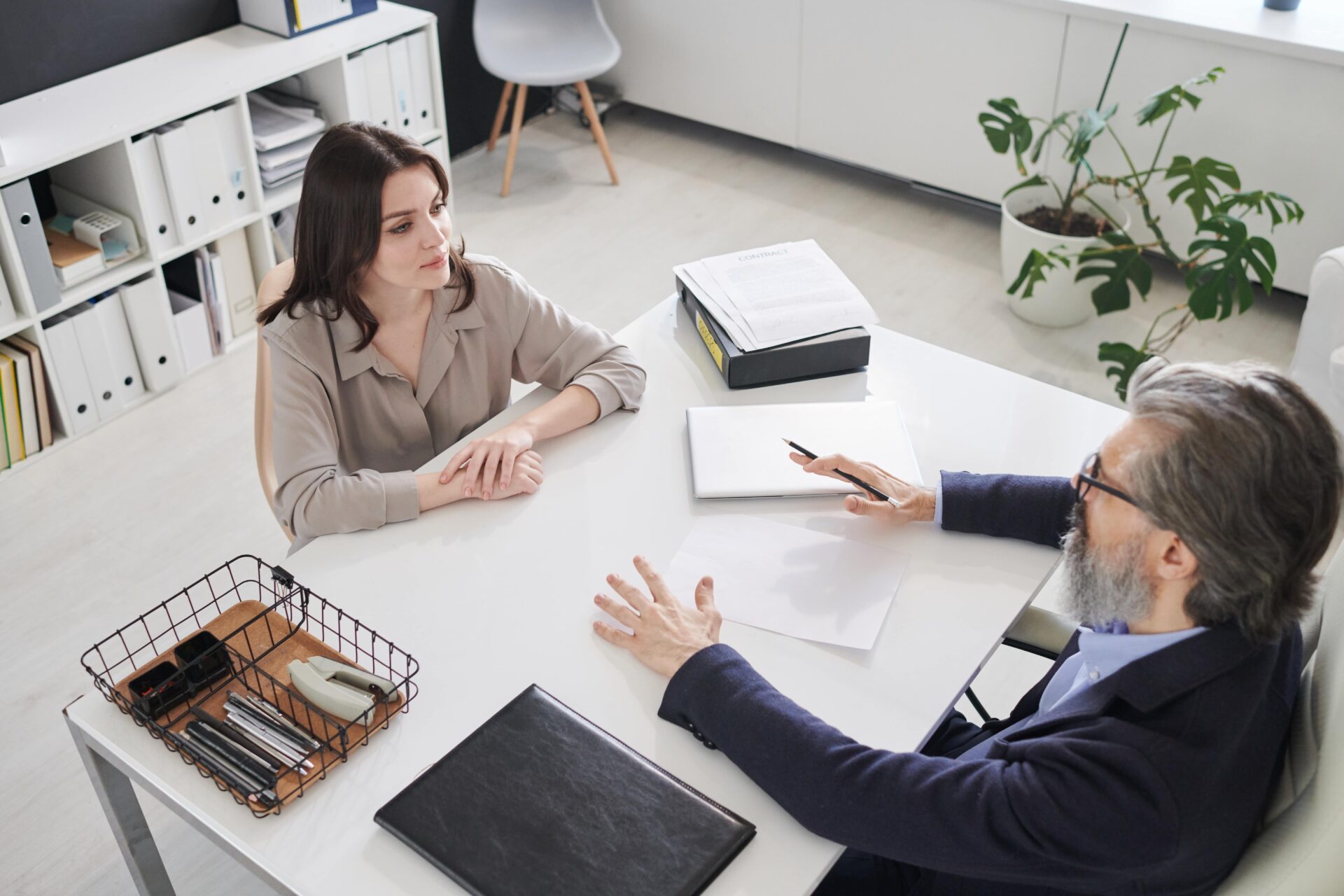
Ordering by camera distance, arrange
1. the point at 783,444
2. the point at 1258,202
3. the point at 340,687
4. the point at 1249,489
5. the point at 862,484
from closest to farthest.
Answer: the point at 1249,489 → the point at 340,687 → the point at 862,484 → the point at 783,444 → the point at 1258,202

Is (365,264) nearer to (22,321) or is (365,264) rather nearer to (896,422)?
(896,422)

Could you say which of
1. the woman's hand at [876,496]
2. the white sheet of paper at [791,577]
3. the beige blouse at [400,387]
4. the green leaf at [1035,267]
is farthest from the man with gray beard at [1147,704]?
the green leaf at [1035,267]

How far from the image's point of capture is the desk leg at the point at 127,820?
149cm

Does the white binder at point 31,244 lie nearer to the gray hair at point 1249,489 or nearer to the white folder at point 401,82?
the white folder at point 401,82

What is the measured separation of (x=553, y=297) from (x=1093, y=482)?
8.83 feet

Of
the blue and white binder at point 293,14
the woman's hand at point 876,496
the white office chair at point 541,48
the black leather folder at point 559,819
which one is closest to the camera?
the black leather folder at point 559,819

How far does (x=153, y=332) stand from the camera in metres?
3.30

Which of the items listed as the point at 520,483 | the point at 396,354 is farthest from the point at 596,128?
the point at 520,483

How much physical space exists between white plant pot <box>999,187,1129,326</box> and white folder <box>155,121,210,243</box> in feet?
7.87

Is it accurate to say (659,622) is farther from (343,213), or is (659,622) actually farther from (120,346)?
(120,346)

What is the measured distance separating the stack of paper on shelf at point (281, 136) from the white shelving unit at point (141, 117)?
0.05 meters

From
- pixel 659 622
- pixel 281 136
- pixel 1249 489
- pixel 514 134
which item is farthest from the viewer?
pixel 514 134

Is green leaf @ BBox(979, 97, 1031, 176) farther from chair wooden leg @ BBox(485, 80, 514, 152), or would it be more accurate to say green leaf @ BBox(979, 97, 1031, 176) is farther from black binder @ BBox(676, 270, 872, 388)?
chair wooden leg @ BBox(485, 80, 514, 152)

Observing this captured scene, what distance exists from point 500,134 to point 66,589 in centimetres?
277
